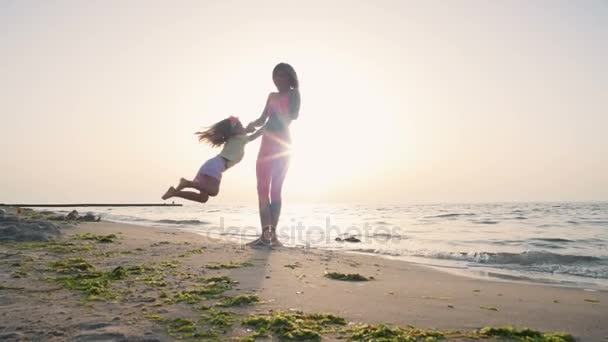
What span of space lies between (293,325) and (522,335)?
4.38 feet

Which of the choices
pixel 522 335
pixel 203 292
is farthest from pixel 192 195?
pixel 522 335

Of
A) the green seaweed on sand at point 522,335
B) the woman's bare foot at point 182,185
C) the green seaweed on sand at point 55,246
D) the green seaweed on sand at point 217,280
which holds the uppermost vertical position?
the woman's bare foot at point 182,185

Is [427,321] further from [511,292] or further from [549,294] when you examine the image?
[549,294]

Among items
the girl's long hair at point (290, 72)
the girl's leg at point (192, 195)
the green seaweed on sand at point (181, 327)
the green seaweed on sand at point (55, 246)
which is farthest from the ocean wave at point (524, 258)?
the green seaweed on sand at point (181, 327)

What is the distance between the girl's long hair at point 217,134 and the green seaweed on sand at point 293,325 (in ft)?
10.9

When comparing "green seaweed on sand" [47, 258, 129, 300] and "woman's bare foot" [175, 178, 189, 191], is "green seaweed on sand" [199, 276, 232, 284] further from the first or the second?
"woman's bare foot" [175, 178, 189, 191]

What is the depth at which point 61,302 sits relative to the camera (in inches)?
109

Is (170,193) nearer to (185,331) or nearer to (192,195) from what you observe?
(192,195)

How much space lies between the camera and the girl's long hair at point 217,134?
218 inches

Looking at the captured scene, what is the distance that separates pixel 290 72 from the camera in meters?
7.07

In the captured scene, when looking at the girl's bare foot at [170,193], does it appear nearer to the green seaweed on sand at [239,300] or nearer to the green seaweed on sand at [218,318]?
the green seaweed on sand at [239,300]

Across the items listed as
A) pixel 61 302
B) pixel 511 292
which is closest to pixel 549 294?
pixel 511 292

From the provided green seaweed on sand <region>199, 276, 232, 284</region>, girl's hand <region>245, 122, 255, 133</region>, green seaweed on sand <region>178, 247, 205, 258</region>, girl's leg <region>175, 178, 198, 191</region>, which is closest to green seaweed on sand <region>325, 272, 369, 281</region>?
green seaweed on sand <region>199, 276, 232, 284</region>

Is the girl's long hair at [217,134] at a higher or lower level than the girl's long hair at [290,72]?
lower
